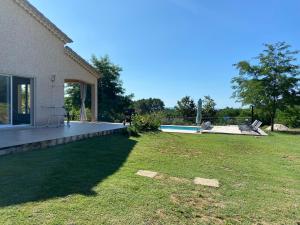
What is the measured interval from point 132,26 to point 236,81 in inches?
416

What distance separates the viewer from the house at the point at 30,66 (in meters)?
12.3

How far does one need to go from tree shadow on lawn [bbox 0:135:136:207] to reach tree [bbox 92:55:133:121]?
18.8 m

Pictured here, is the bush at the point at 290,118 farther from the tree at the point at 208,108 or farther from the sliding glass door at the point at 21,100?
the sliding glass door at the point at 21,100

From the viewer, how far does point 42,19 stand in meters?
14.1

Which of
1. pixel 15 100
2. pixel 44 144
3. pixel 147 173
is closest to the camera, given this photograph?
pixel 147 173

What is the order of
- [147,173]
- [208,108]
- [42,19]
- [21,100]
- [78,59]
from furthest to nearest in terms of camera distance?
[208,108] < [78,59] < [42,19] < [21,100] < [147,173]

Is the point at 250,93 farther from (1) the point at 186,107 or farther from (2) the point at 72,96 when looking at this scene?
(2) the point at 72,96

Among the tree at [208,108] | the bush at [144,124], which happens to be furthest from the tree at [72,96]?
the tree at [208,108]

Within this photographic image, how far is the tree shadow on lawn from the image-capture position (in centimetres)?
491

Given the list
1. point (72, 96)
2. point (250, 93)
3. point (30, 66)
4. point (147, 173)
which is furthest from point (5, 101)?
point (250, 93)

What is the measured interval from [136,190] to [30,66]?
34.2 feet

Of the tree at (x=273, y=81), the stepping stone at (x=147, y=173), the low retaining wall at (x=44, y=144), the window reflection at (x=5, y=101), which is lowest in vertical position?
the stepping stone at (x=147, y=173)

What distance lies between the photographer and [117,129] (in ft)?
50.5

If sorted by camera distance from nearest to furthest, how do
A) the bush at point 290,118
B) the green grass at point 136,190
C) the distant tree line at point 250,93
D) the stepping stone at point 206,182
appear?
the green grass at point 136,190
the stepping stone at point 206,182
the distant tree line at point 250,93
the bush at point 290,118
